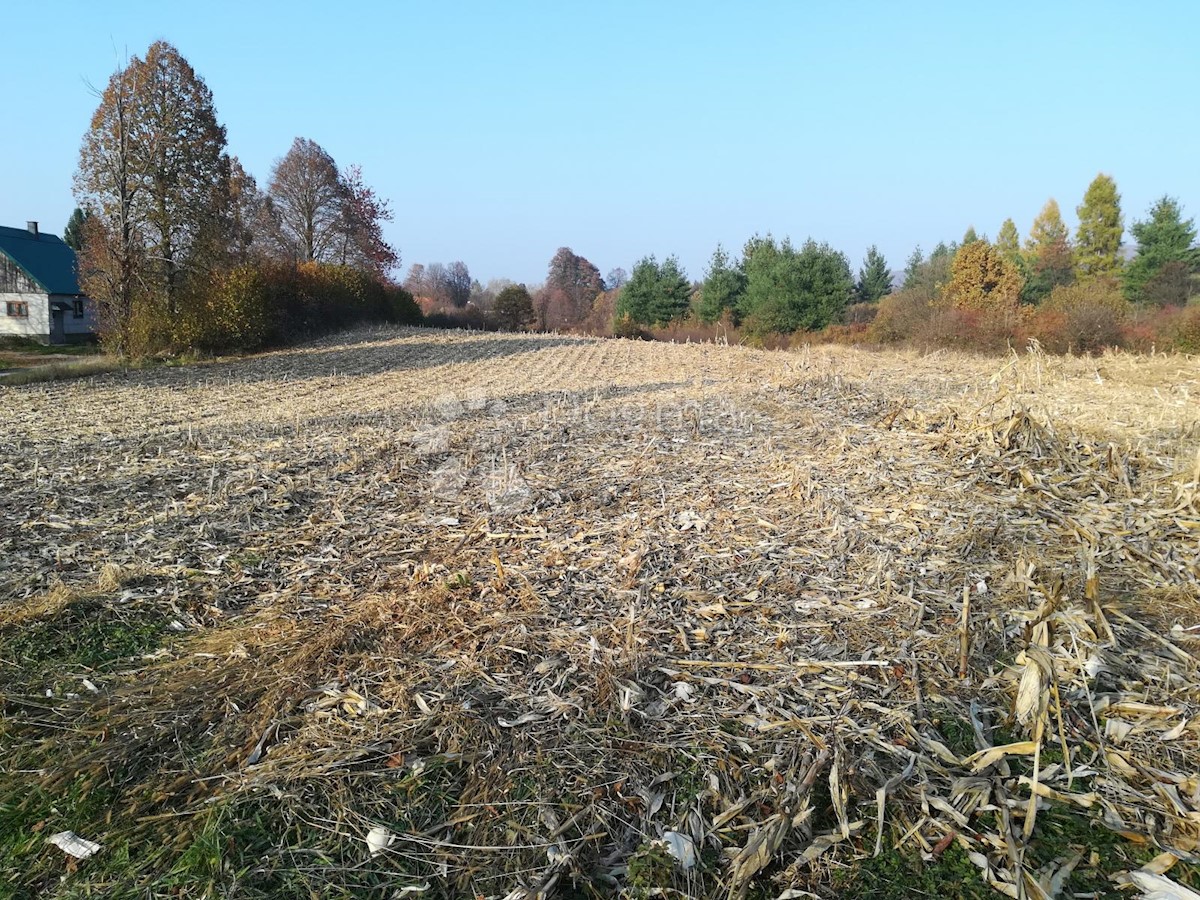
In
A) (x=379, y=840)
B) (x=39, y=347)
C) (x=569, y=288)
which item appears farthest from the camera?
(x=569, y=288)

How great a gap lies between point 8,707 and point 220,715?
0.94 metres

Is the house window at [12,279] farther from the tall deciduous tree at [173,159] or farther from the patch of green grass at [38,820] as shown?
the patch of green grass at [38,820]

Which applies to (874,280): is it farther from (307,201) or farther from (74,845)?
(74,845)

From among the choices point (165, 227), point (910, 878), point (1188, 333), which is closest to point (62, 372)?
point (165, 227)

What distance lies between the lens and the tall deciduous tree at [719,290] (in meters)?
33.6

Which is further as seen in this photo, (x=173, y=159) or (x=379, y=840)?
(x=173, y=159)

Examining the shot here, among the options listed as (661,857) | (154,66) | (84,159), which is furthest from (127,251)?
(661,857)

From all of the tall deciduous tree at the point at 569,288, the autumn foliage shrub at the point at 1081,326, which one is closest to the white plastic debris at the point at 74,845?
the autumn foliage shrub at the point at 1081,326

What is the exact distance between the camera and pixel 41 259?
32594 millimetres

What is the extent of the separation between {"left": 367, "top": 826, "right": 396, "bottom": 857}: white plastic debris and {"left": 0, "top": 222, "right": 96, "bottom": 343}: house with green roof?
35.5 meters

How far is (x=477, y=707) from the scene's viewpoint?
2975 mm

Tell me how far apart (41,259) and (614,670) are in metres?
39.9

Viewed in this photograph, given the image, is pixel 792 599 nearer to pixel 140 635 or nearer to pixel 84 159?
pixel 140 635

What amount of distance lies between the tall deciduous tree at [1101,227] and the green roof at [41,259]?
157 ft
